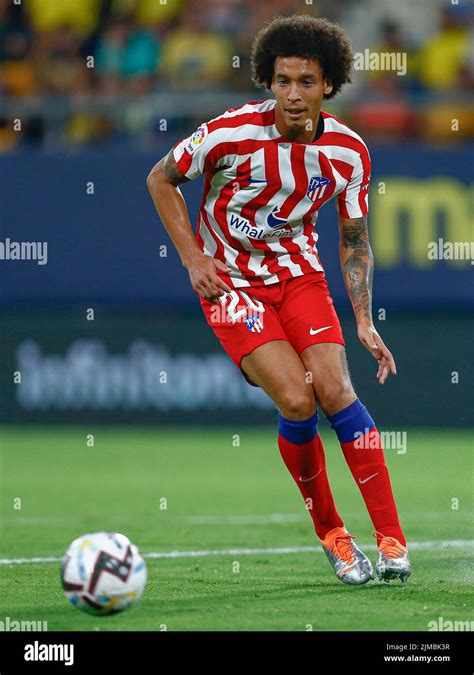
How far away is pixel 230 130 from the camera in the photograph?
610cm

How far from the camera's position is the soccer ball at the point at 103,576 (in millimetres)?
4992

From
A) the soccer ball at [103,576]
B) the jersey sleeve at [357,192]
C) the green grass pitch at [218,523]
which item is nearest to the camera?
the soccer ball at [103,576]

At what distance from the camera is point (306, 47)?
6062 mm

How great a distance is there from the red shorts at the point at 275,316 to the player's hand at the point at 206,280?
9.5 inches

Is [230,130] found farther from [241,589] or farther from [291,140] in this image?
[241,589]

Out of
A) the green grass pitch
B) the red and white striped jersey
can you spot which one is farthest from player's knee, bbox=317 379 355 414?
the green grass pitch

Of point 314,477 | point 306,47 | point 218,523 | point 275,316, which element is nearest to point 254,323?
point 275,316

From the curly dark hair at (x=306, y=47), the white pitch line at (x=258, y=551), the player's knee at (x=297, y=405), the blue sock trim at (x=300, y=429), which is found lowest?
the white pitch line at (x=258, y=551)

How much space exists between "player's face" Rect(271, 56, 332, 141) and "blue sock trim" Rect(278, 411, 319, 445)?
1.38 m

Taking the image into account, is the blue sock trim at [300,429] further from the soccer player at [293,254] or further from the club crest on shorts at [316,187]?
the club crest on shorts at [316,187]

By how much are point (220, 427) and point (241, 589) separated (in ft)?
25.4

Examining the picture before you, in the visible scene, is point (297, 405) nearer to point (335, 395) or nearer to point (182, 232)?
point (335, 395)

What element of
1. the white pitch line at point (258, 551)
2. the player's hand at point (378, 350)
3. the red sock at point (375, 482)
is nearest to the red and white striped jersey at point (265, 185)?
the player's hand at point (378, 350)

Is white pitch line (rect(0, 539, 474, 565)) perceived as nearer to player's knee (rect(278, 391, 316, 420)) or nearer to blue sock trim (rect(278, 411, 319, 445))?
blue sock trim (rect(278, 411, 319, 445))
